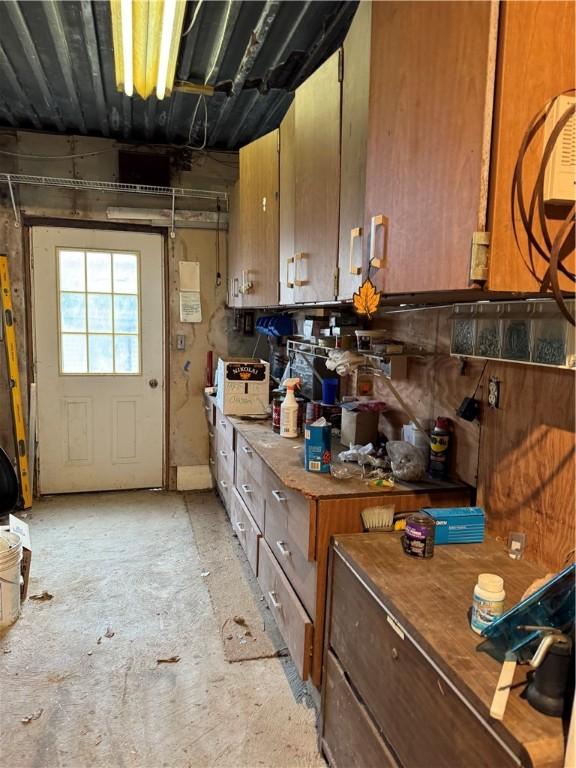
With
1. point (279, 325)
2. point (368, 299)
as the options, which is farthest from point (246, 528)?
point (368, 299)

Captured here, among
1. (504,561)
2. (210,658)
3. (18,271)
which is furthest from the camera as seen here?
(18,271)

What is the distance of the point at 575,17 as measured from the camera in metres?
0.97

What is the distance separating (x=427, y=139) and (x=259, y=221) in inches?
76.1

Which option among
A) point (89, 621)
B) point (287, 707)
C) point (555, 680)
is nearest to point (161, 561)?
point (89, 621)

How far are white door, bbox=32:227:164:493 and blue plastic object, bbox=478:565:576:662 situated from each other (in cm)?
344

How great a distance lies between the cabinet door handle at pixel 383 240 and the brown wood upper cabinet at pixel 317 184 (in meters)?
0.46

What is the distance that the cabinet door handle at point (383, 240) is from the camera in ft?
4.34

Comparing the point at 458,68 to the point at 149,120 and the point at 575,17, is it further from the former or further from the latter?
the point at 149,120

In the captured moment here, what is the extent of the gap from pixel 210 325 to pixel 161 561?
1.87 metres

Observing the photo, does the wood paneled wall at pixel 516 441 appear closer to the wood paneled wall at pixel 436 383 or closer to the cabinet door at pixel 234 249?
the wood paneled wall at pixel 436 383

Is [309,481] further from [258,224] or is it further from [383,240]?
[258,224]

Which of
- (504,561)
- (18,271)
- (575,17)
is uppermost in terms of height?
(575,17)

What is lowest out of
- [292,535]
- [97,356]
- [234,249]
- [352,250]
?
[292,535]

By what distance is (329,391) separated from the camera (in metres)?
2.69
